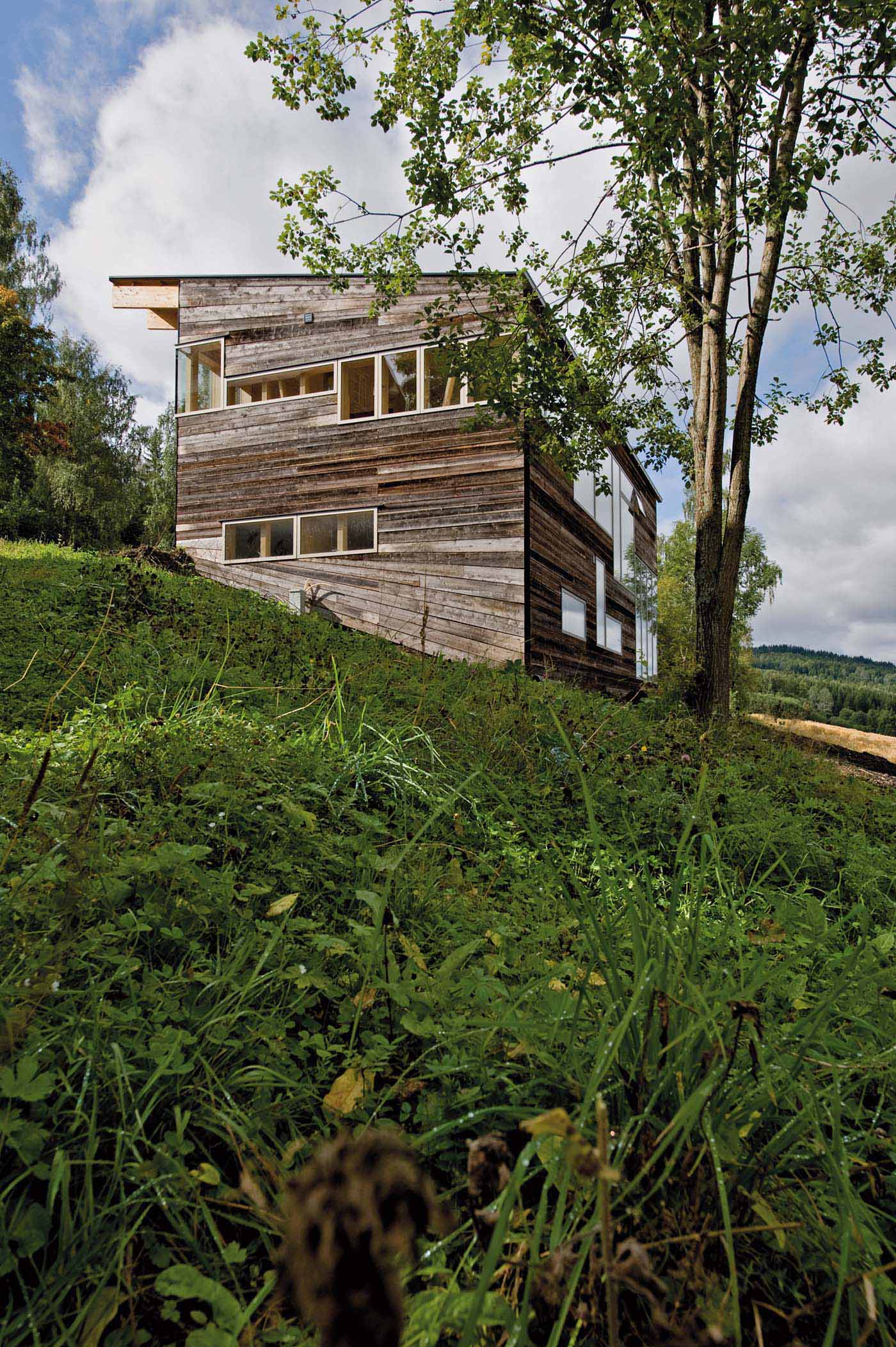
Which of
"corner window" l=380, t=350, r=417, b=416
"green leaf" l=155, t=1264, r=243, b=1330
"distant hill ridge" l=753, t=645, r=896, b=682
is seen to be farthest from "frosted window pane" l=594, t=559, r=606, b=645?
"distant hill ridge" l=753, t=645, r=896, b=682

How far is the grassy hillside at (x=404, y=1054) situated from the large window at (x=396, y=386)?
11.0m

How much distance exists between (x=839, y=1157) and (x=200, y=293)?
57.7 ft

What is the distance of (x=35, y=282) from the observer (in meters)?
29.2

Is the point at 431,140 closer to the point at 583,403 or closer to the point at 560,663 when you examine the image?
the point at 583,403

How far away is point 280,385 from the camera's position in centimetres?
1473

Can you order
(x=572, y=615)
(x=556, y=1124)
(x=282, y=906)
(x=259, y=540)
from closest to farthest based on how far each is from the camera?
(x=556, y=1124)
(x=282, y=906)
(x=572, y=615)
(x=259, y=540)

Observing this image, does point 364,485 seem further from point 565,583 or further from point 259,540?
point 565,583

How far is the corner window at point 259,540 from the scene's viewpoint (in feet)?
46.3

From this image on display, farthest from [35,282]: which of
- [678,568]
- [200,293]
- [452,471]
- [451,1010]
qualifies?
[451,1010]

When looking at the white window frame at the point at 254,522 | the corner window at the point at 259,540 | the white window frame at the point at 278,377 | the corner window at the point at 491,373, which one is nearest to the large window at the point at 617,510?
the white window frame at the point at 278,377

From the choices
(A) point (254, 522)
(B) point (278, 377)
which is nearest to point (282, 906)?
(A) point (254, 522)

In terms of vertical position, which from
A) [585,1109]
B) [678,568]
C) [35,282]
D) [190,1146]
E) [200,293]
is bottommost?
[190,1146]

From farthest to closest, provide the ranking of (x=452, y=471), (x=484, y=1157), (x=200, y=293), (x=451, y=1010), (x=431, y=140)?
(x=200, y=293) → (x=452, y=471) → (x=431, y=140) → (x=451, y=1010) → (x=484, y=1157)

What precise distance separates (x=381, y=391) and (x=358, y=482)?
1734 mm
